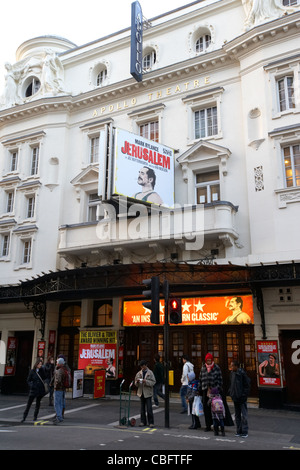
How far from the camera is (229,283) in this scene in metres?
14.2

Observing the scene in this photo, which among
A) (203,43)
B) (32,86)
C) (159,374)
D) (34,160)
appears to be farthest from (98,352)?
(32,86)

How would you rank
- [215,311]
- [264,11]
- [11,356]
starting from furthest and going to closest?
[11,356] → [264,11] → [215,311]

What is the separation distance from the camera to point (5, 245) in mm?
22516

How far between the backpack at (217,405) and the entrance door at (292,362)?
5926 millimetres

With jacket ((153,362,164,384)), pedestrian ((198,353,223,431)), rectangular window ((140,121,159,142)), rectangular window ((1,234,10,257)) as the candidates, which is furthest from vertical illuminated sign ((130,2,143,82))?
pedestrian ((198,353,223,431))

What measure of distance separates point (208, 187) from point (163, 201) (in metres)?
2.25

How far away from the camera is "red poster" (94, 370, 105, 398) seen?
1594 cm

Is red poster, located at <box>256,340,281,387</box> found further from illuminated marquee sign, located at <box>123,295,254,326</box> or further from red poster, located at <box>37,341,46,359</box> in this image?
red poster, located at <box>37,341,46,359</box>

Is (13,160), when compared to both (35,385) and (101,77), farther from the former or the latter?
(35,385)

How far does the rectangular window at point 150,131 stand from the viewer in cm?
2038

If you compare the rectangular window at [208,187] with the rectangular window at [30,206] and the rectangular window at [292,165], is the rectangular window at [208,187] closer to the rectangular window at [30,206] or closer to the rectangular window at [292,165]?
the rectangular window at [292,165]

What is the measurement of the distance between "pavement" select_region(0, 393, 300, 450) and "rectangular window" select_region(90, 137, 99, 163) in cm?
1186

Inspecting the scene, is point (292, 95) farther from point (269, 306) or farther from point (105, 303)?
point (105, 303)
